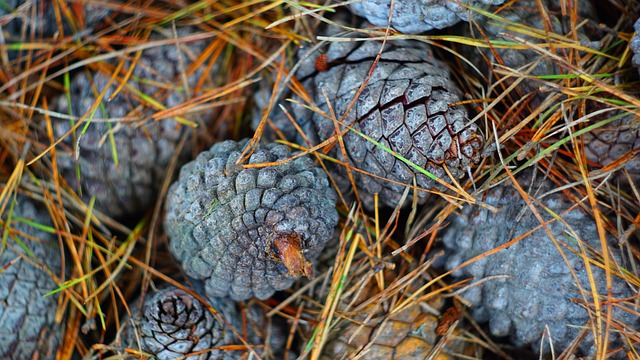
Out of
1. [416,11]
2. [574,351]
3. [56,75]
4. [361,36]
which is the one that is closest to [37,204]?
[56,75]

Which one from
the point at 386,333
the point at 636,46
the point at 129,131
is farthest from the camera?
the point at 129,131

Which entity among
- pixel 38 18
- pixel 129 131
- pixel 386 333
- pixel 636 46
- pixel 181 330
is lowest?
pixel 386 333

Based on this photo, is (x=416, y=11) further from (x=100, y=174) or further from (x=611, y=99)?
(x=100, y=174)

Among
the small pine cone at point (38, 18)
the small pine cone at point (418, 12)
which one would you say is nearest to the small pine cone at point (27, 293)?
the small pine cone at point (38, 18)

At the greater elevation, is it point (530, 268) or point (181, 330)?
point (181, 330)

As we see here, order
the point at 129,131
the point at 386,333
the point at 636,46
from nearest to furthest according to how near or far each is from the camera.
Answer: the point at 636,46, the point at 386,333, the point at 129,131

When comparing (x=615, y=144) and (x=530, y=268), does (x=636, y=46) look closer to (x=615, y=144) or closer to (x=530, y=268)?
(x=615, y=144)

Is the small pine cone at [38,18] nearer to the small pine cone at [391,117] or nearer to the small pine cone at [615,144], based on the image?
the small pine cone at [391,117]

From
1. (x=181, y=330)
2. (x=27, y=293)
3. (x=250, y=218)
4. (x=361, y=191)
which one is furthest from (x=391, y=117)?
(x=27, y=293)
